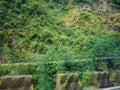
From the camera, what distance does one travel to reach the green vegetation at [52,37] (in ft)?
24.7

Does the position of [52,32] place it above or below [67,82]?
above

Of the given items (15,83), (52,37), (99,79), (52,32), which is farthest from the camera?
(52,32)

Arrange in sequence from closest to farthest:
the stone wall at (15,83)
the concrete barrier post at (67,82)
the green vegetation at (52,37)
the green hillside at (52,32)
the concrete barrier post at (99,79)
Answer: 1. the stone wall at (15,83)
2. the concrete barrier post at (67,82)
3. the concrete barrier post at (99,79)
4. the green vegetation at (52,37)
5. the green hillside at (52,32)

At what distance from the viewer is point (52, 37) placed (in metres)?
11.5

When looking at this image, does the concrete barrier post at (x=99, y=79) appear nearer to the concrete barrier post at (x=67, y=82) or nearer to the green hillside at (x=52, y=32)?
the concrete barrier post at (x=67, y=82)

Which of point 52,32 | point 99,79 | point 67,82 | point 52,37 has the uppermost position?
point 52,32

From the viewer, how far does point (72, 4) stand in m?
16.5

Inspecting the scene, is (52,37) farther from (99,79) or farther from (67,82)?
(67,82)

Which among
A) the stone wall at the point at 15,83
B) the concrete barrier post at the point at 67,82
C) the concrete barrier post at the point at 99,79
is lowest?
the concrete barrier post at the point at 99,79

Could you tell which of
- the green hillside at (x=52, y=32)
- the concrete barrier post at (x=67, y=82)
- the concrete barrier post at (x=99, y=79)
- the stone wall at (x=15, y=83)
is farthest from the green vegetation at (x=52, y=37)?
the stone wall at (x=15, y=83)

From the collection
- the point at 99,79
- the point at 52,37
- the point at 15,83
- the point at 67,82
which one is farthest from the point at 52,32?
the point at 15,83

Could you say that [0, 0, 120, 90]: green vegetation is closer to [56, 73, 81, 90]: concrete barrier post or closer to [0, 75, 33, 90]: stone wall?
[56, 73, 81, 90]: concrete barrier post

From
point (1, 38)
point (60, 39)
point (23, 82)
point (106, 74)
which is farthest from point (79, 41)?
point (23, 82)

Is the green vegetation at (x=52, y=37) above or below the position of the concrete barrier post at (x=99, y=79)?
above
